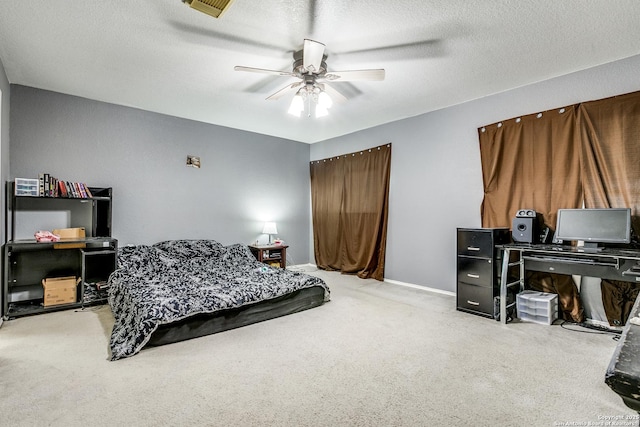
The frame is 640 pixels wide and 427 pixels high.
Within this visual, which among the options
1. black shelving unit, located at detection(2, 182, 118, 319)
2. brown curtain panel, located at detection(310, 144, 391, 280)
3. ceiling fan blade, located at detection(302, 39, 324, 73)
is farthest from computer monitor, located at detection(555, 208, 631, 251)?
black shelving unit, located at detection(2, 182, 118, 319)

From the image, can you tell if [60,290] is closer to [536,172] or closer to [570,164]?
[536,172]

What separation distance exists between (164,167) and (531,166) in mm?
4718

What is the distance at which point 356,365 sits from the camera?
88.7 inches

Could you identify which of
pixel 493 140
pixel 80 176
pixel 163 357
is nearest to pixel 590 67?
pixel 493 140

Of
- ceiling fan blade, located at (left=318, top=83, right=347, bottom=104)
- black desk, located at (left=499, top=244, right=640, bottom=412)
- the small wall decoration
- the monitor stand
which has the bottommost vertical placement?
black desk, located at (left=499, top=244, right=640, bottom=412)

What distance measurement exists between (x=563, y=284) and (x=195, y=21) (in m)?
4.10

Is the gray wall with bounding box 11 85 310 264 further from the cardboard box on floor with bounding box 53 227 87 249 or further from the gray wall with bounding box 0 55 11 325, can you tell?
the cardboard box on floor with bounding box 53 227 87 249

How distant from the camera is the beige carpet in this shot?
170 cm

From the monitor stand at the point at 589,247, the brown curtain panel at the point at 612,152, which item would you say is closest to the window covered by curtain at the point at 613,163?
the brown curtain panel at the point at 612,152

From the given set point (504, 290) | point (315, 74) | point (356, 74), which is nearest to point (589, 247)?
point (504, 290)

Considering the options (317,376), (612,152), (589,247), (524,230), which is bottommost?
(317,376)

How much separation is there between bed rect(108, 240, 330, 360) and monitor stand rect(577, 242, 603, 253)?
250 cm

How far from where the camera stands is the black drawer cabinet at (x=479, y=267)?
3254 millimetres

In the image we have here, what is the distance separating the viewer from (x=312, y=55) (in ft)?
8.24
